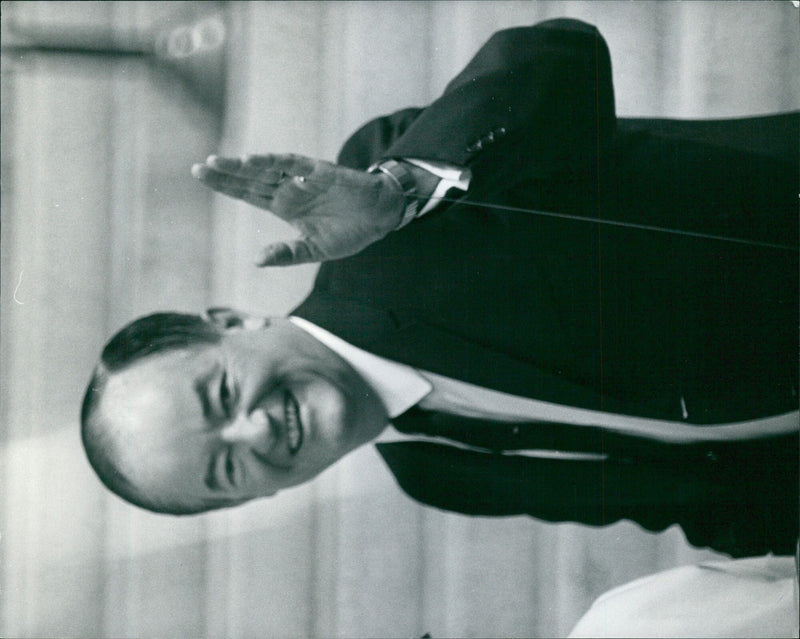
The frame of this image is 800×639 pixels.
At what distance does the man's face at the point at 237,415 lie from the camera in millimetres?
1140

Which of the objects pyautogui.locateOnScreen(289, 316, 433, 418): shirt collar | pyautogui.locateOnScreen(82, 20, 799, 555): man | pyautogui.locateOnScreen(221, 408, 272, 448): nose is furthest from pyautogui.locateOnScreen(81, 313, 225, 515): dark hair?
pyautogui.locateOnScreen(289, 316, 433, 418): shirt collar

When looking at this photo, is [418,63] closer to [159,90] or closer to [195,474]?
[159,90]

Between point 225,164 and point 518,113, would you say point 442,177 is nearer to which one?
point 518,113

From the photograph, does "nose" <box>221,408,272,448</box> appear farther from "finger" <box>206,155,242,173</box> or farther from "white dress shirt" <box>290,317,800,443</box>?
"finger" <box>206,155,242,173</box>

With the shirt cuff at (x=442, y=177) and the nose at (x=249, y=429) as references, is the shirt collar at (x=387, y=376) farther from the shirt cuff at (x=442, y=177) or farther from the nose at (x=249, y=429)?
the shirt cuff at (x=442, y=177)

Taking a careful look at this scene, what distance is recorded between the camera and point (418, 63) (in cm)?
127

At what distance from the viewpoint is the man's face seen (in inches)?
44.9

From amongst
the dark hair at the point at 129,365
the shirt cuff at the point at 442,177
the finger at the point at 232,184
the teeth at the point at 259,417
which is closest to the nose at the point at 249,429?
the teeth at the point at 259,417

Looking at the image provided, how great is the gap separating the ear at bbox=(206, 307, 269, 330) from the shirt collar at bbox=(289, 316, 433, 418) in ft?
0.38

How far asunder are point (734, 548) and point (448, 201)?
832 millimetres

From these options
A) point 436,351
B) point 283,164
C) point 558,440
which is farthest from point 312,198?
point 558,440

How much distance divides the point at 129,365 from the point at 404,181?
0.53 metres

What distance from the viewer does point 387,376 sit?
128 centimetres

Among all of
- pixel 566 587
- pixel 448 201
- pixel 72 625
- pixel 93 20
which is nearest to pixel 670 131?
pixel 448 201
